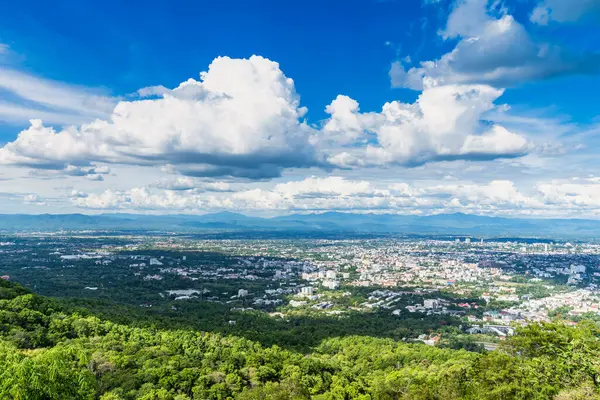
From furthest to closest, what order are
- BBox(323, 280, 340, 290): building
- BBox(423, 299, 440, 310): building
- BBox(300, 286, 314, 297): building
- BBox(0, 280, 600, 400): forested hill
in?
BBox(323, 280, 340, 290): building < BBox(300, 286, 314, 297): building < BBox(423, 299, 440, 310): building < BBox(0, 280, 600, 400): forested hill

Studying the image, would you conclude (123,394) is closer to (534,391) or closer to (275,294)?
(534,391)

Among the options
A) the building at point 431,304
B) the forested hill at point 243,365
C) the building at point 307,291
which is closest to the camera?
the forested hill at point 243,365

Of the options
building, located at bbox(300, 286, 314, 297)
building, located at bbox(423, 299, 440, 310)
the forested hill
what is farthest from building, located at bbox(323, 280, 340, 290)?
the forested hill

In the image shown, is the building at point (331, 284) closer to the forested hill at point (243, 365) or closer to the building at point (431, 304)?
the building at point (431, 304)

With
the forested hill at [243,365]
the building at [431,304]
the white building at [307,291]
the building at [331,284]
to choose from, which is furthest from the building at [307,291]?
the forested hill at [243,365]

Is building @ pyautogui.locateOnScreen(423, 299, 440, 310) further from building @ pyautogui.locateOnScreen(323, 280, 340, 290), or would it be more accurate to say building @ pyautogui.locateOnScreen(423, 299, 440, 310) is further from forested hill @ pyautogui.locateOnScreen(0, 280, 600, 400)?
forested hill @ pyautogui.locateOnScreen(0, 280, 600, 400)

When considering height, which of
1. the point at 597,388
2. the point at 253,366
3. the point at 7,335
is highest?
the point at 597,388

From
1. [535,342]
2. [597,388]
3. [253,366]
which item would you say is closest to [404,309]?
[253,366]

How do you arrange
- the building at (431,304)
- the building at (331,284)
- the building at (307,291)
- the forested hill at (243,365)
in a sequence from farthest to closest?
1. the building at (331,284)
2. the building at (307,291)
3. the building at (431,304)
4. the forested hill at (243,365)
